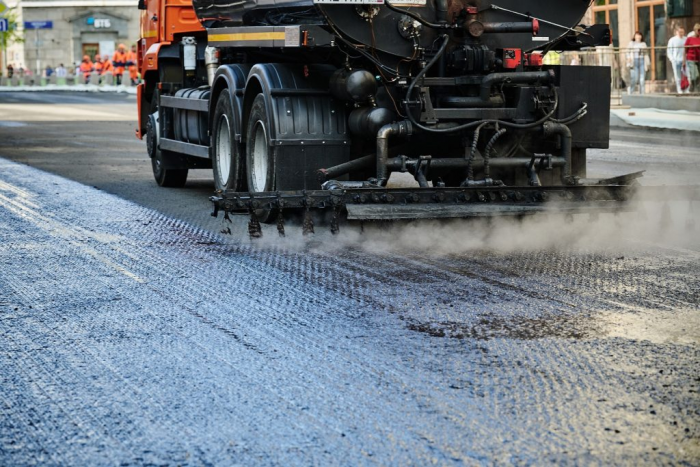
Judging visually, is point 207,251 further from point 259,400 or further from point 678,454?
point 678,454

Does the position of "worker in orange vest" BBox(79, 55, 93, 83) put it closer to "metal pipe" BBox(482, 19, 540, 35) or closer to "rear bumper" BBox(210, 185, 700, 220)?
"metal pipe" BBox(482, 19, 540, 35)

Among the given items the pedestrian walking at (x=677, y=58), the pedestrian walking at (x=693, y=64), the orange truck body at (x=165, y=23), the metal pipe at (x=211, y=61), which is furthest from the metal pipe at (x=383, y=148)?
the pedestrian walking at (x=677, y=58)

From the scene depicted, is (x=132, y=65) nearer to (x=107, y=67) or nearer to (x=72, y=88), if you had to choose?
(x=107, y=67)

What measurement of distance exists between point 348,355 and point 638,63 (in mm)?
25187

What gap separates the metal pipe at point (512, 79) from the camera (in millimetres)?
9633

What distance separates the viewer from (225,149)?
38.1 ft

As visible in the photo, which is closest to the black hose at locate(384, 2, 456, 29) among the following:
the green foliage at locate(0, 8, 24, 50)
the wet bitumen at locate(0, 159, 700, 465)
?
the wet bitumen at locate(0, 159, 700, 465)

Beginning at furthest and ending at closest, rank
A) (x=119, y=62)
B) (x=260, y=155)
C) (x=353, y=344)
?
(x=119, y=62), (x=260, y=155), (x=353, y=344)

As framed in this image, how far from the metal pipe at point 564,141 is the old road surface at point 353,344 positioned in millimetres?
354

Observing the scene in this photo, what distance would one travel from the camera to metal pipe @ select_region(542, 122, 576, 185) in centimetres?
977

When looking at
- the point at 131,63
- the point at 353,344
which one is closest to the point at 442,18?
the point at 353,344

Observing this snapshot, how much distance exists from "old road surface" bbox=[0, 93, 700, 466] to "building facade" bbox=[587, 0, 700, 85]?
19.1m

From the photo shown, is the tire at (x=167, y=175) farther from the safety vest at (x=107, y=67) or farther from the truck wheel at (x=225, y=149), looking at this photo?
the safety vest at (x=107, y=67)

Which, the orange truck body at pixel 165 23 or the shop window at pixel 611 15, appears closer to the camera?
the orange truck body at pixel 165 23
